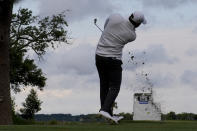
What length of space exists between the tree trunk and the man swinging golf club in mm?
14479

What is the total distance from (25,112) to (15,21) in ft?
121

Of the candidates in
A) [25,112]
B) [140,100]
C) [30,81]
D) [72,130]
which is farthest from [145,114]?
[25,112]

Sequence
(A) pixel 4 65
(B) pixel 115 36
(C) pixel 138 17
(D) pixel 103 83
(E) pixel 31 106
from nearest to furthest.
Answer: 1. (C) pixel 138 17
2. (B) pixel 115 36
3. (D) pixel 103 83
4. (A) pixel 4 65
5. (E) pixel 31 106

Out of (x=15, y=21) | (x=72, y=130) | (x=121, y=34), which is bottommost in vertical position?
(x=72, y=130)

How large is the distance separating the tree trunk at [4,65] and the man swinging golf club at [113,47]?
14.5m

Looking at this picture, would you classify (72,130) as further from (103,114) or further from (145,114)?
(145,114)

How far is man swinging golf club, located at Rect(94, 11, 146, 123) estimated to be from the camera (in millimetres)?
9531

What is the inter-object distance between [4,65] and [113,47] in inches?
584

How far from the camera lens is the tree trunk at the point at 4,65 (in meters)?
23.6

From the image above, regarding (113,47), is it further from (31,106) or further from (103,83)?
(31,106)

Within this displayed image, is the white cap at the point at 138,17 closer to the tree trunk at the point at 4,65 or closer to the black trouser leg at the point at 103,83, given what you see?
the black trouser leg at the point at 103,83

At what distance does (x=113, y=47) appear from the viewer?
31.6 ft

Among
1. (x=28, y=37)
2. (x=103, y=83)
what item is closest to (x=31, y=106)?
(x=28, y=37)

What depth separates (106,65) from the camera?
9695mm
